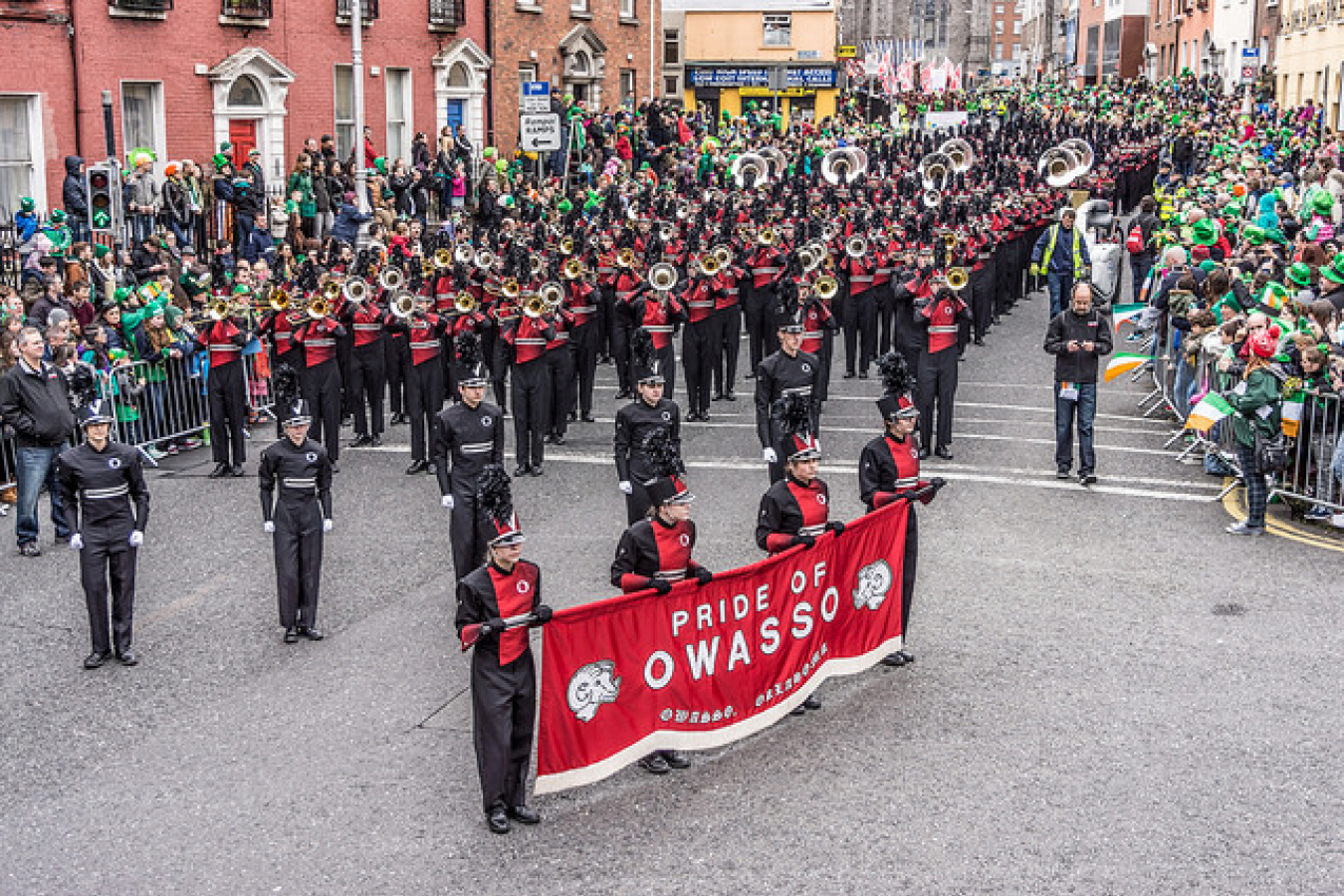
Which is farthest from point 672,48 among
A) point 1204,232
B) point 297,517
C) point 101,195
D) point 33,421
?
point 297,517

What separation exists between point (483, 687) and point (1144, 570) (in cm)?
637

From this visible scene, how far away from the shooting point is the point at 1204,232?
829 inches

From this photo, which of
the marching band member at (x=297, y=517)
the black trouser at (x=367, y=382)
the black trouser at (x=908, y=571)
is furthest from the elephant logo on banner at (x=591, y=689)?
the black trouser at (x=367, y=382)

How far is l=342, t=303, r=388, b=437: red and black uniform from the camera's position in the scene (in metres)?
17.2

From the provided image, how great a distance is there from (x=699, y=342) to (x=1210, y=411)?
624 cm

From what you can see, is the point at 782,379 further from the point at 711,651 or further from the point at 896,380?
the point at 711,651

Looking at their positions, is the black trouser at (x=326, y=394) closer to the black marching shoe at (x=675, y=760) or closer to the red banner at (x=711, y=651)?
the red banner at (x=711, y=651)

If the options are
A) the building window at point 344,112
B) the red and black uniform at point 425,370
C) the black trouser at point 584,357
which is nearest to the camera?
the red and black uniform at point 425,370

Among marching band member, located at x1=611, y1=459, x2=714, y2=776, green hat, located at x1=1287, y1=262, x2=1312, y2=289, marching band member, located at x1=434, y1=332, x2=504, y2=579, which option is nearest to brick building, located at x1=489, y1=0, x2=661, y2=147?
green hat, located at x1=1287, y1=262, x2=1312, y2=289

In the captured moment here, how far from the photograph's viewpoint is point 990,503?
14.4m

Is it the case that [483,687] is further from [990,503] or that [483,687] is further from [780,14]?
[780,14]

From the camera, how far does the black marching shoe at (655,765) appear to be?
Answer: 8.57m

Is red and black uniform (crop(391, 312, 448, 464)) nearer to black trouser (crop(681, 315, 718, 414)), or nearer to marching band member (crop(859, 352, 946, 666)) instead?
black trouser (crop(681, 315, 718, 414))

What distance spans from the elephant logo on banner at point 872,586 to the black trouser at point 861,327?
1117cm
